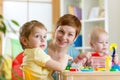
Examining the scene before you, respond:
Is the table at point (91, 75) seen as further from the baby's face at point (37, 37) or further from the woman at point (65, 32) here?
the woman at point (65, 32)

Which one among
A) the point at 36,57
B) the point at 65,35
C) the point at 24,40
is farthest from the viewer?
the point at 65,35

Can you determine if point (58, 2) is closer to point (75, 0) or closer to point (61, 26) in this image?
point (75, 0)

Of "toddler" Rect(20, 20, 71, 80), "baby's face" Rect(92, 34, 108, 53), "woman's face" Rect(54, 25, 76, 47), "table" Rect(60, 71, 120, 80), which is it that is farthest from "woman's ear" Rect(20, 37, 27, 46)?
"baby's face" Rect(92, 34, 108, 53)

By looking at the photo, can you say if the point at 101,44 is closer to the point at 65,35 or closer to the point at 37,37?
the point at 65,35

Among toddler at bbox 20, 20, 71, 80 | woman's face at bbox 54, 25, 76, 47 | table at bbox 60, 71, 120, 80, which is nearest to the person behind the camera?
table at bbox 60, 71, 120, 80

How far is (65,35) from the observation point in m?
1.93

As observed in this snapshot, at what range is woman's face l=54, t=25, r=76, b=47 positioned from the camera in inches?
75.7

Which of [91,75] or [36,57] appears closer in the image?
[91,75]

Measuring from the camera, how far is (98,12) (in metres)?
4.09

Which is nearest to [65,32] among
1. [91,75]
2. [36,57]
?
[36,57]

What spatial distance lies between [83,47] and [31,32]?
2495mm

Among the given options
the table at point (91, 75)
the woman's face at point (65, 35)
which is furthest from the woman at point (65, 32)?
the table at point (91, 75)

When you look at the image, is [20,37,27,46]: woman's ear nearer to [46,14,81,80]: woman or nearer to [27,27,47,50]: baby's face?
[27,27,47,50]: baby's face

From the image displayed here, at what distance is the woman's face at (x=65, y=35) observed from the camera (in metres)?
1.92
